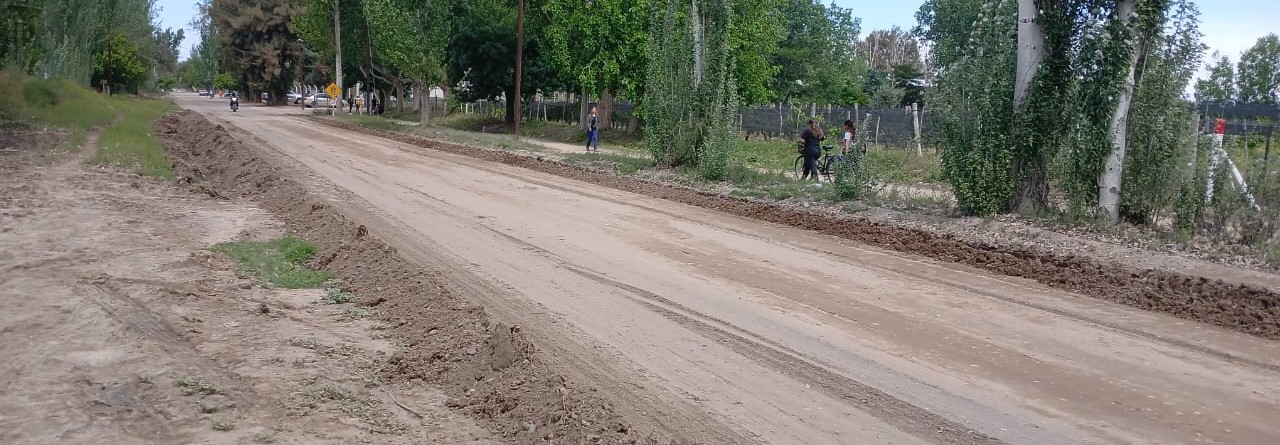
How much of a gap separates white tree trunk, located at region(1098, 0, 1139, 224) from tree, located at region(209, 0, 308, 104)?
268ft

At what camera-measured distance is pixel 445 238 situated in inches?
478

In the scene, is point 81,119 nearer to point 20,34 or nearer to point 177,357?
point 20,34

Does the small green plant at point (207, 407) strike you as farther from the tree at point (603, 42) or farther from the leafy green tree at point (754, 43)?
the leafy green tree at point (754, 43)

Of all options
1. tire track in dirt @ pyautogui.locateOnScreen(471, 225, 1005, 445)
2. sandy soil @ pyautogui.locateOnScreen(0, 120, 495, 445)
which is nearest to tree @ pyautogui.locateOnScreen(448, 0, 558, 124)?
sandy soil @ pyautogui.locateOnScreen(0, 120, 495, 445)

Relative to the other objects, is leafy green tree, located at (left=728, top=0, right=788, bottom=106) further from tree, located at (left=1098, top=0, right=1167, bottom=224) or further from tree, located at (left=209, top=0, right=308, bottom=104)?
tree, located at (left=209, top=0, right=308, bottom=104)

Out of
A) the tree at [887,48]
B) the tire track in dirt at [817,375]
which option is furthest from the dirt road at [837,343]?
the tree at [887,48]

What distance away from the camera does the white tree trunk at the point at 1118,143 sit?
488 inches

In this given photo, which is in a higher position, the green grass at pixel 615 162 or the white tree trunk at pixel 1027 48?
the white tree trunk at pixel 1027 48

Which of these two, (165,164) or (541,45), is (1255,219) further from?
(541,45)

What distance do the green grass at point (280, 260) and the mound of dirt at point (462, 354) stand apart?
238 mm

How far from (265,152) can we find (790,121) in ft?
77.7

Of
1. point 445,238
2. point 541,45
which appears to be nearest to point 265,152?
point 445,238

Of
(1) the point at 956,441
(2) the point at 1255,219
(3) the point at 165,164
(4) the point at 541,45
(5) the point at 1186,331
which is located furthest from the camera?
(4) the point at 541,45

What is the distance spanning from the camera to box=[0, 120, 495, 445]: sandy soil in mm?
5172
